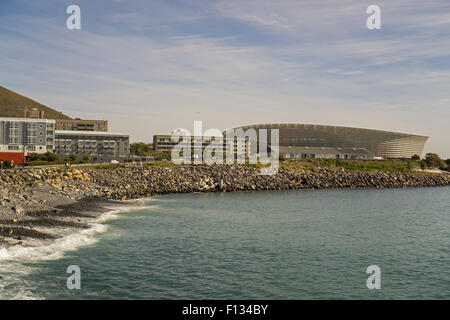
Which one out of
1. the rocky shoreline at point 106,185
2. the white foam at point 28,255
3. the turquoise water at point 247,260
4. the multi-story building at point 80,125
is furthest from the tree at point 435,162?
the white foam at point 28,255

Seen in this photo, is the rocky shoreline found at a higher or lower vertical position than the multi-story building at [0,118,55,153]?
lower

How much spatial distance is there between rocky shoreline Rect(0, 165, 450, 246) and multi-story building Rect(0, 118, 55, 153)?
5576 cm

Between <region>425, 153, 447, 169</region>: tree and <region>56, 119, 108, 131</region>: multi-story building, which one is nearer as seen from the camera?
<region>425, 153, 447, 169</region>: tree

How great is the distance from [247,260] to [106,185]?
41.5 m

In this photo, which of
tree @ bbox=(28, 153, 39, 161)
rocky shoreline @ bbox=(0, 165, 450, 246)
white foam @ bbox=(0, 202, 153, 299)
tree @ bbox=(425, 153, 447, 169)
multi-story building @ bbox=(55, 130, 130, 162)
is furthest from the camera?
tree @ bbox=(425, 153, 447, 169)


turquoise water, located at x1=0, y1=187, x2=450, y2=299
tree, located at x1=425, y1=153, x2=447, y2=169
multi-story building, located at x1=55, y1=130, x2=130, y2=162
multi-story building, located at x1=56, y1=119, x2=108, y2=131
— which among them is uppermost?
multi-story building, located at x1=56, y1=119, x2=108, y2=131

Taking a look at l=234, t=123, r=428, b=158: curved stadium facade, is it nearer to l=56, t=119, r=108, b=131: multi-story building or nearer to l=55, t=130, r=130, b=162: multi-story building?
l=55, t=130, r=130, b=162: multi-story building

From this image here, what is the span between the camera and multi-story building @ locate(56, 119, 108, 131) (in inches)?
7047

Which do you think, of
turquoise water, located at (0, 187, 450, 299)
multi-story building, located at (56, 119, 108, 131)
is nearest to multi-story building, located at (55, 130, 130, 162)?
multi-story building, located at (56, 119, 108, 131)

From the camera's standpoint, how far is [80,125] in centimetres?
18050

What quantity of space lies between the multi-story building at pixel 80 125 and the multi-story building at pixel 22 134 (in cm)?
6075

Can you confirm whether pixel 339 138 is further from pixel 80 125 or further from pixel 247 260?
pixel 247 260

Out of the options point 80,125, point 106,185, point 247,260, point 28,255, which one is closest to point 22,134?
point 80,125
